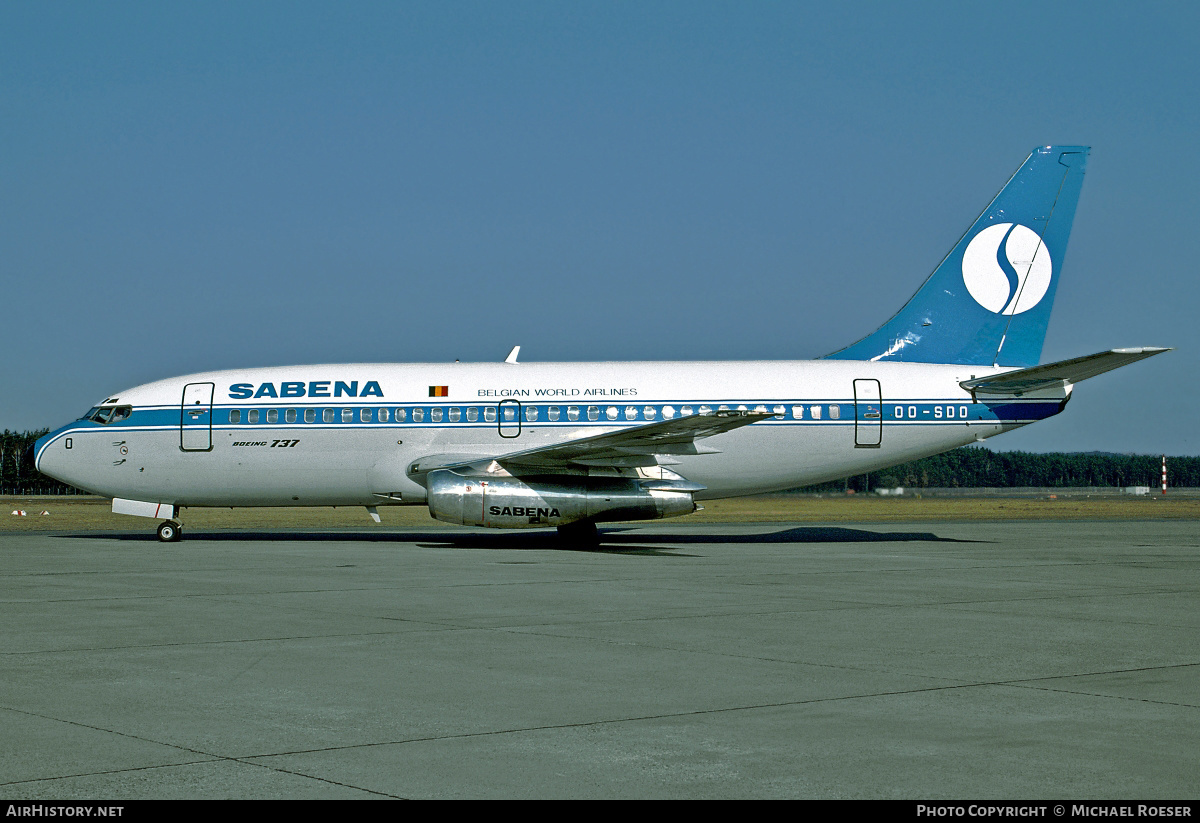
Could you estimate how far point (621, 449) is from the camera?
77.2 ft

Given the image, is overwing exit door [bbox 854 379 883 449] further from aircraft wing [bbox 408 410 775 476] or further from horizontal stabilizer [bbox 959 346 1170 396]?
aircraft wing [bbox 408 410 775 476]

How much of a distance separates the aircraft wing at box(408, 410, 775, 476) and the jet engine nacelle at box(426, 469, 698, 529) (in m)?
0.41

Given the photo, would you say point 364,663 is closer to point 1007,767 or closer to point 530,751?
point 530,751

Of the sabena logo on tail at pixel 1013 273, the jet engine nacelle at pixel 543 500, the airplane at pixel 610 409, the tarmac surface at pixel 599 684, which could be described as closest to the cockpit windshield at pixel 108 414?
the airplane at pixel 610 409

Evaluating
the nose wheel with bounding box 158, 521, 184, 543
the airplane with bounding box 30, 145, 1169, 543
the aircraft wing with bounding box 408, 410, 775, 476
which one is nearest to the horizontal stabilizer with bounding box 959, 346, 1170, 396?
the airplane with bounding box 30, 145, 1169, 543

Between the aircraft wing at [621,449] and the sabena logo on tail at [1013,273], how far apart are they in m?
6.92

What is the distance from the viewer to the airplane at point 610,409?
2572cm

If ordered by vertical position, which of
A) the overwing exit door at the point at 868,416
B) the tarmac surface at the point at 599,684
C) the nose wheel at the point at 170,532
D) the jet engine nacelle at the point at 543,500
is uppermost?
the overwing exit door at the point at 868,416

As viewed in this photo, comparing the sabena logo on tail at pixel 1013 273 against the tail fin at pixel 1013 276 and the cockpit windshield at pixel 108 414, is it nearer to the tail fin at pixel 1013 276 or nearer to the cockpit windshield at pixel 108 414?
the tail fin at pixel 1013 276

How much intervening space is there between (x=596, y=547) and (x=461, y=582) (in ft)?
28.9

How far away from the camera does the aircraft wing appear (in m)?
22.2

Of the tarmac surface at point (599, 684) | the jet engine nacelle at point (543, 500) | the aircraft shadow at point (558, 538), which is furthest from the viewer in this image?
the aircraft shadow at point (558, 538)

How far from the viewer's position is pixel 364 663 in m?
9.28

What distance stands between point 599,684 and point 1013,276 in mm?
21523
